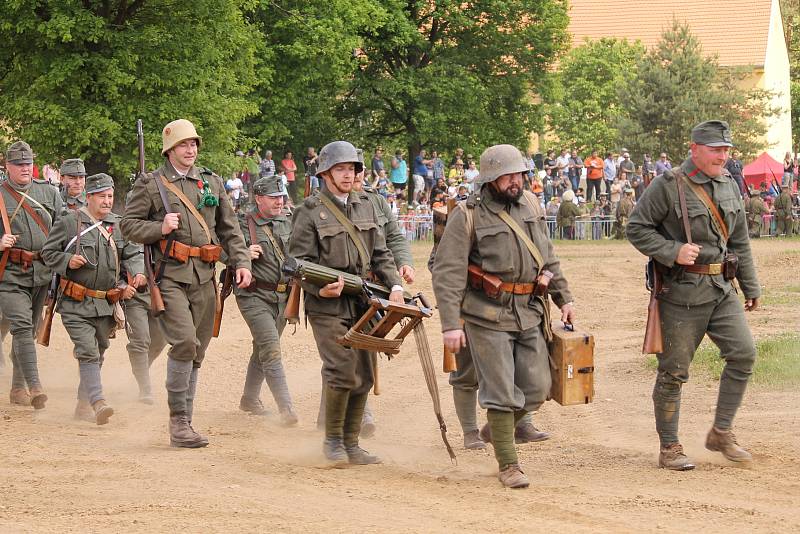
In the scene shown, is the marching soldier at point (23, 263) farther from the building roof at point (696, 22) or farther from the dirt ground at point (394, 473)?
the building roof at point (696, 22)

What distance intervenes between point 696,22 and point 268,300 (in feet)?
169

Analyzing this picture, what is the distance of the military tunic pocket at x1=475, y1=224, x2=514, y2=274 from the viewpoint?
8.41 m

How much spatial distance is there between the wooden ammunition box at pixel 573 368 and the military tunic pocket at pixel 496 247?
0.59 meters

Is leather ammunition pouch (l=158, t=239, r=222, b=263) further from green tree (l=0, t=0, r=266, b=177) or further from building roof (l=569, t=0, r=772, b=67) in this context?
building roof (l=569, t=0, r=772, b=67)

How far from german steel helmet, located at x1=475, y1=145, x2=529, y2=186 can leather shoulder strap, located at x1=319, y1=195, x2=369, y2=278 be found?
3.74 ft

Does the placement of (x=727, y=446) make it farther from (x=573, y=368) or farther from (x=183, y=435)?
(x=183, y=435)

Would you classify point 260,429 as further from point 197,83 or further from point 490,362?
point 197,83

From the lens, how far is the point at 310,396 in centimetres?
1328

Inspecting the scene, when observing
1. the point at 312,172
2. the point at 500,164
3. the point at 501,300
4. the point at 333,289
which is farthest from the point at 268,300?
the point at 312,172

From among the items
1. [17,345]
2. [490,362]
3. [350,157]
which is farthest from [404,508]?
[17,345]

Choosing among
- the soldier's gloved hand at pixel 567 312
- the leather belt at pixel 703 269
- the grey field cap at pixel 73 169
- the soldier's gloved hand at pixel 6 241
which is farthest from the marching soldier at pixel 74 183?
the leather belt at pixel 703 269

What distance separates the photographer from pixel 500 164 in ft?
27.6

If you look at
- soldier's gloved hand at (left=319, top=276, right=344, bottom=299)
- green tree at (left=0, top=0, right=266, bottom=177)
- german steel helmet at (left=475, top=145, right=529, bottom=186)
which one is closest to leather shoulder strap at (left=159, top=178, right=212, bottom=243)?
soldier's gloved hand at (left=319, top=276, right=344, bottom=299)

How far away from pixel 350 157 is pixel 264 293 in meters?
2.66
